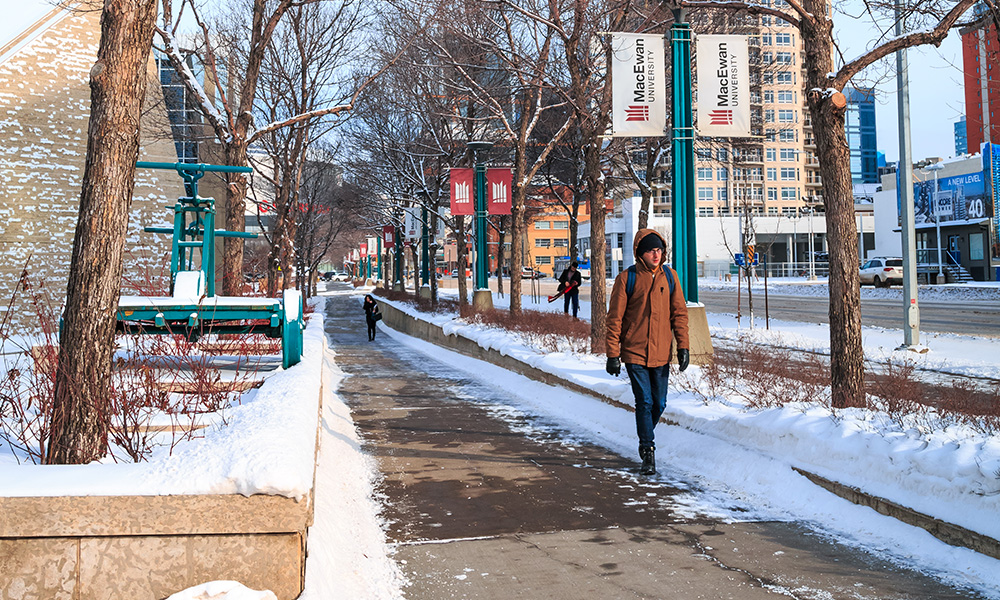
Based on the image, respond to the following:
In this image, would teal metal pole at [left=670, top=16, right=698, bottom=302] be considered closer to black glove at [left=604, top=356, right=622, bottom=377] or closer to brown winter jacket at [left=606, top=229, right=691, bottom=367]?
brown winter jacket at [left=606, top=229, right=691, bottom=367]

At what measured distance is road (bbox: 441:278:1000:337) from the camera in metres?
20.7

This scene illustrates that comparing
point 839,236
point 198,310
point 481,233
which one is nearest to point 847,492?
point 839,236

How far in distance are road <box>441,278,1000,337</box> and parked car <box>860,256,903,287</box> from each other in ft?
33.4

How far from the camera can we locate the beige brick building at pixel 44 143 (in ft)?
85.8

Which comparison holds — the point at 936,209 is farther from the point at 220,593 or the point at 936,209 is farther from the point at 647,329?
the point at 220,593

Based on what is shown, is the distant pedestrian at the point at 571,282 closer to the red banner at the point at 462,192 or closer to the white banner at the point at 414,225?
the red banner at the point at 462,192

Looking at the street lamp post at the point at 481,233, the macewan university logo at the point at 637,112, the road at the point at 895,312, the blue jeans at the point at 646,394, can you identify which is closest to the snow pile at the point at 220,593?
the blue jeans at the point at 646,394

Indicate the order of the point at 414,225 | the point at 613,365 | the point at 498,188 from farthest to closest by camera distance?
the point at 414,225, the point at 498,188, the point at 613,365

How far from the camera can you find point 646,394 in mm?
6805

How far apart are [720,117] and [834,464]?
630 centimetres

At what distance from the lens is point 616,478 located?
6590 millimetres

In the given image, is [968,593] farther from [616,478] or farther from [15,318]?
[15,318]

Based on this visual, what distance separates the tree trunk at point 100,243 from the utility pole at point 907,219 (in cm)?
1469

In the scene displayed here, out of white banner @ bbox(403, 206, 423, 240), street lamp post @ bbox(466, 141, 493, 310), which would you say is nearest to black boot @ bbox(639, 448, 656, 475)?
street lamp post @ bbox(466, 141, 493, 310)
